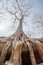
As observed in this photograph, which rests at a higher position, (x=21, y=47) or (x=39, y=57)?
(x=21, y=47)

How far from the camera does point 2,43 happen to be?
6.29 m

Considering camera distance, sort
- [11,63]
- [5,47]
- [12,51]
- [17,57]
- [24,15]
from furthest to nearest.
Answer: [24,15]
[5,47]
[12,51]
[17,57]
[11,63]

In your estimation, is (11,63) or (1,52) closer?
(11,63)

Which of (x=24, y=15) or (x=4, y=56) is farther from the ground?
(x=24, y=15)

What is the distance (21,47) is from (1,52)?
0.77 meters

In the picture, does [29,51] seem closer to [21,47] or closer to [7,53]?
[21,47]

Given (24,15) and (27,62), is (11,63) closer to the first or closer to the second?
(27,62)

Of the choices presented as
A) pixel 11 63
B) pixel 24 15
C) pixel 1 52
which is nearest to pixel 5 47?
pixel 1 52

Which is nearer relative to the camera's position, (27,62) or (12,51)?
(12,51)

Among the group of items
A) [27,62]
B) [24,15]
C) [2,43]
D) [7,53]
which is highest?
[24,15]

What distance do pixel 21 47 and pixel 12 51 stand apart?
374 mm

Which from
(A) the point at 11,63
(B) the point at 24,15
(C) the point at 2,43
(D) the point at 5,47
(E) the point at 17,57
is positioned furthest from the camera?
(B) the point at 24,15

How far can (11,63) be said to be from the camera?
3.31 meters

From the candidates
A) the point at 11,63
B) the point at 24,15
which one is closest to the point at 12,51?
the point at 11,63
